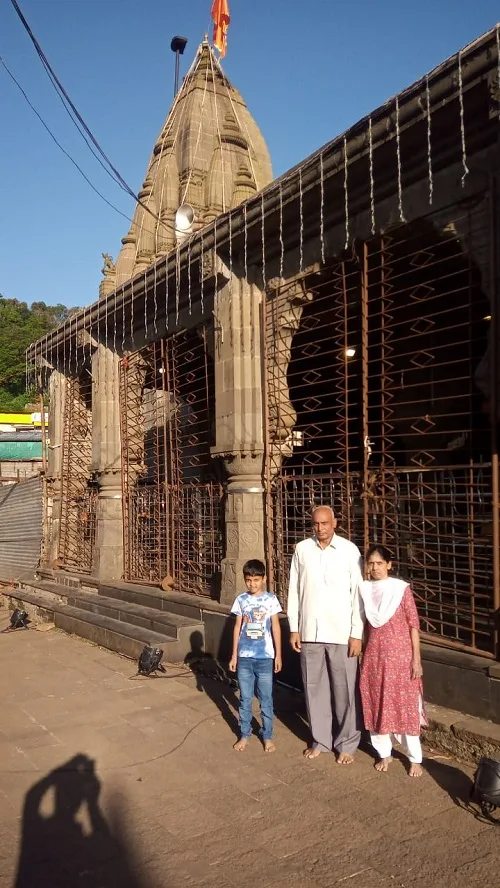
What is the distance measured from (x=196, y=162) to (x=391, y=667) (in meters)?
14.0

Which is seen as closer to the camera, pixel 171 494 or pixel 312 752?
pixel 312 752

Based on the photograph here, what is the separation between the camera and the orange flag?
18219mm

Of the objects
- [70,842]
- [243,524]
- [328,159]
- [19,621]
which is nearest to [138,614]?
[243,524]

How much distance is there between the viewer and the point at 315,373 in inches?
378

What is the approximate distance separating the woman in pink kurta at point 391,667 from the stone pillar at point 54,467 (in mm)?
10818

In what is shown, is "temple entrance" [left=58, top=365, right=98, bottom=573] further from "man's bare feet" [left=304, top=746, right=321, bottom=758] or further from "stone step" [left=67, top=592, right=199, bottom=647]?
"man's bare feet" [left=304, top=746, right=321, bottom=758]

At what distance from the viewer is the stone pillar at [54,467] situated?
1438cm

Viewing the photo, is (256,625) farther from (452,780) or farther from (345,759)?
(452,780)

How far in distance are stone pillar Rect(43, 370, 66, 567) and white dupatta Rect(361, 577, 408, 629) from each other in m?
10.8

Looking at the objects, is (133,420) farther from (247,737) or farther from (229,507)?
(247,737)

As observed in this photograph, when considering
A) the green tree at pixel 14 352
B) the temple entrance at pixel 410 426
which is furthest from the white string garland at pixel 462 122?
the green tree at pixel 14 352

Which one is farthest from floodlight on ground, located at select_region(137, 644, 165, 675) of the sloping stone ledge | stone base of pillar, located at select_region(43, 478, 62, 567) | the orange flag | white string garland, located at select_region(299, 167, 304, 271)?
the orange flag

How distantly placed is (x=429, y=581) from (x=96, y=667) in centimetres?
411

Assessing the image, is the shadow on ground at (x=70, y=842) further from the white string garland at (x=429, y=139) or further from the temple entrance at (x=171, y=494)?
the white string garland at (x=429, y=139)
